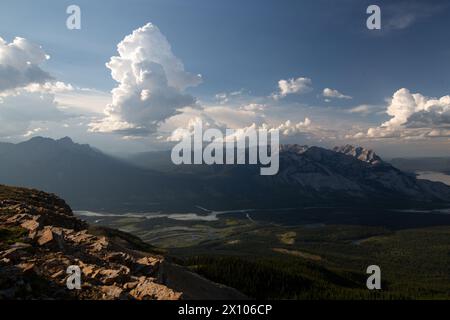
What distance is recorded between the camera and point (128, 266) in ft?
181

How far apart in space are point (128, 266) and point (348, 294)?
5857 inches

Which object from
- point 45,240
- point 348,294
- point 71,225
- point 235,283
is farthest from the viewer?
point 348,294

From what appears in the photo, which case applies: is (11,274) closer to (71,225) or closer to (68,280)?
(68,280)

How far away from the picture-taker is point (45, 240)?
58062mm

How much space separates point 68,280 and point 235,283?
113296mm

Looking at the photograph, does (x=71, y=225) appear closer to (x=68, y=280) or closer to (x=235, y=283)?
(x=68, y=280)
